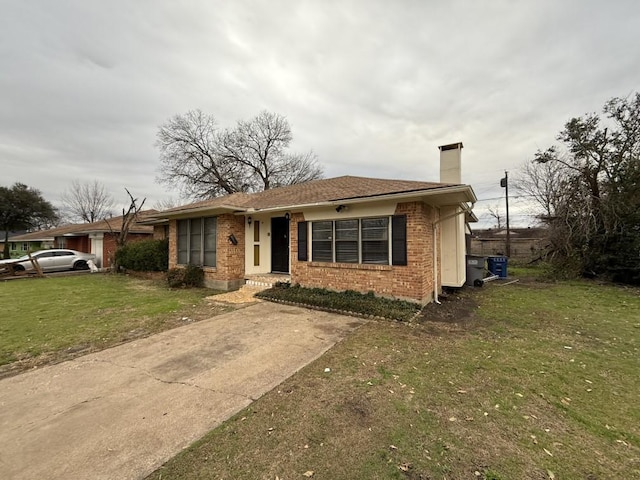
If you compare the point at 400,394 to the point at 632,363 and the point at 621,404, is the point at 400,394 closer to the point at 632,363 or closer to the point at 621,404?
the point at 621,404

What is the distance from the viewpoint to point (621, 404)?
9.22ft

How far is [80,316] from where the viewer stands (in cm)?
622

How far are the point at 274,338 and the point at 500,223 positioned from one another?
34.0 meters

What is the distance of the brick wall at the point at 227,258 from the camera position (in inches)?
361

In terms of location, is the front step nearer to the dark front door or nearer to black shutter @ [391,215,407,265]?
the dark front door

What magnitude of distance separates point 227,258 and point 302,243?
2.79 metres

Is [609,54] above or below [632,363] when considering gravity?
above

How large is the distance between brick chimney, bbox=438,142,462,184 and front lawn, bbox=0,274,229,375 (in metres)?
7.84

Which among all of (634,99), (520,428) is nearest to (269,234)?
(520,428)

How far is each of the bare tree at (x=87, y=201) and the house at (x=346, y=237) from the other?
114 ft

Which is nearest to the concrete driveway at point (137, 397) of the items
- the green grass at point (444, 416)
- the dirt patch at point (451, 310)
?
the green grass at point (444, 416)

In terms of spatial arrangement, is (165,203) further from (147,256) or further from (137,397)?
(137,397)

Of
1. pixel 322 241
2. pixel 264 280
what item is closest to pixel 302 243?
pixel 322 241

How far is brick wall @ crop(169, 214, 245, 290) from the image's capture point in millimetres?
9164
